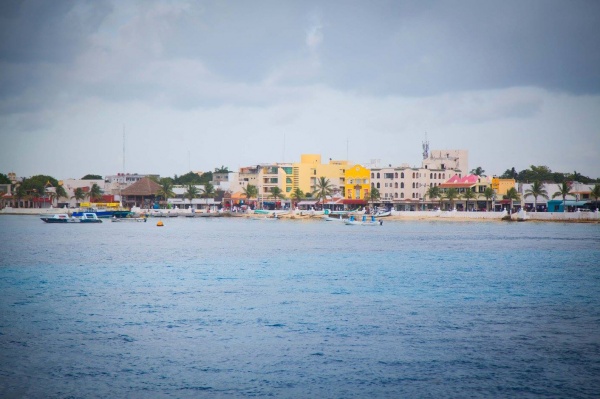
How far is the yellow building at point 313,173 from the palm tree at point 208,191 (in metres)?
27.6

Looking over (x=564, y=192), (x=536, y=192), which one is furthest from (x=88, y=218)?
(x=564, y=192)

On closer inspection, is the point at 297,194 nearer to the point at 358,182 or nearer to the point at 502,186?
the point at 358,182

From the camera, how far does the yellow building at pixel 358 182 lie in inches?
6216

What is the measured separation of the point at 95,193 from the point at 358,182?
266 ft

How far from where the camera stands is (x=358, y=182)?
521 feet

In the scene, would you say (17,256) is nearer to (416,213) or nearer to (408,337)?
(408,337)

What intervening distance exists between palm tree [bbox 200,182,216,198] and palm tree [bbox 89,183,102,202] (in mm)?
33600

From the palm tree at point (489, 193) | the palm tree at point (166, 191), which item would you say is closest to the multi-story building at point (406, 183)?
the palm tree at point (489, 193)

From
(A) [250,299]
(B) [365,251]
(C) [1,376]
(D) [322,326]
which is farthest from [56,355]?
(B) [365,251]

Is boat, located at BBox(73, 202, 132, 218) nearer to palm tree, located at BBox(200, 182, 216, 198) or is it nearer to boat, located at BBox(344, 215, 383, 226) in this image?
palm tree, located at BBox(200, 182, 216, 198)

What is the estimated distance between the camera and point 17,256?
6072 cm

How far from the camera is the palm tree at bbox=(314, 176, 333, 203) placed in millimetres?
155500

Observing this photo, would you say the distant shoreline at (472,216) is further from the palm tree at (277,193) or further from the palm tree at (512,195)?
the palm tree at (512,195)

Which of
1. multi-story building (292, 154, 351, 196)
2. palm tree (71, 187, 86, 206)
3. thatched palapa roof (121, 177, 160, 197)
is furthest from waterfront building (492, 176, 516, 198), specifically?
palm tree (71, 187, 86, 206)
